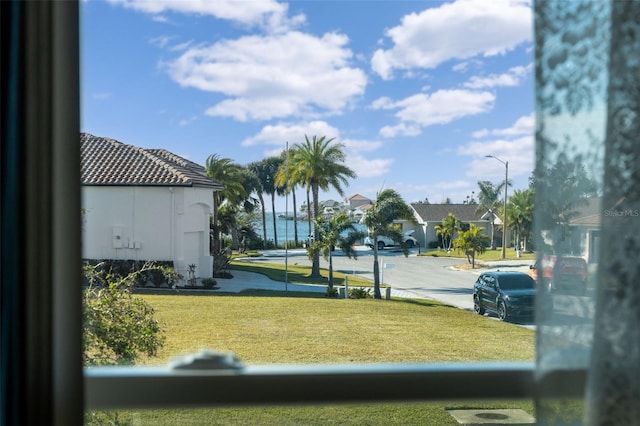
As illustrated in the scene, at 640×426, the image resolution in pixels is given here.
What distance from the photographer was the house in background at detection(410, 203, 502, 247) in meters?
2.73

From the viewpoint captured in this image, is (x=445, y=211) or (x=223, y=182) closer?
(x=223, y=182)

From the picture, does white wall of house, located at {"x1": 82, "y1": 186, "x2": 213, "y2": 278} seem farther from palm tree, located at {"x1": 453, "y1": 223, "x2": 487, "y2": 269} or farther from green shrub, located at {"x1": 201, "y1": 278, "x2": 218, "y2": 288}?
palm tree, located at {"x1": 453, "y1": 223, "x2": 487, "y2": 269}

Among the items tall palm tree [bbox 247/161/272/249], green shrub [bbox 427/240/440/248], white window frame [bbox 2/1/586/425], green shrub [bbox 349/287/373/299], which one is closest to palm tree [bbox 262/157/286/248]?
tall palm tree [bbox 247/161/272/249]

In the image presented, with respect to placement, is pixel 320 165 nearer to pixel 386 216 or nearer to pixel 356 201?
pixel 386 216

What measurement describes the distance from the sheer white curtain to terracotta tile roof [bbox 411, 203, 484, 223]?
6.58 feet

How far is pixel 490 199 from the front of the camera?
104 inches

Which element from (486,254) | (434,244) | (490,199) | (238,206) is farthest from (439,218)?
(238,206)

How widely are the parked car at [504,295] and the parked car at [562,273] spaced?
778 mm

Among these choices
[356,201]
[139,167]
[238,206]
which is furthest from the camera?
[356,201]

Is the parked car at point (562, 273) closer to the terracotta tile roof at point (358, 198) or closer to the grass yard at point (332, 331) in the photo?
the grass yard at point (332, 331)

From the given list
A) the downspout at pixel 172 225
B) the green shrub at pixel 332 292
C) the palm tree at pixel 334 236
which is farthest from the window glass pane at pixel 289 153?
the green shrub at pixel 332 292

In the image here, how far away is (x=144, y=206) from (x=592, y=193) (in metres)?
2.02

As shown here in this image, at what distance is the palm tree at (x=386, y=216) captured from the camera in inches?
120

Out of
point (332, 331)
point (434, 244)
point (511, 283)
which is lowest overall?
point (332, 331)
